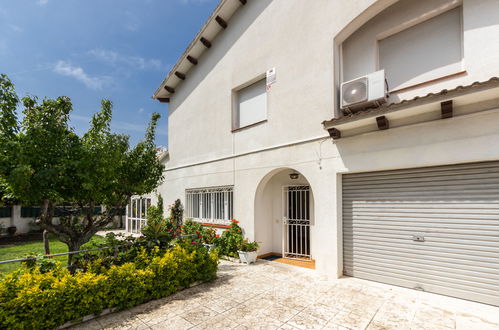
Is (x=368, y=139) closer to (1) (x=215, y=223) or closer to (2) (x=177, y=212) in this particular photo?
(1) (x=215, y=223)

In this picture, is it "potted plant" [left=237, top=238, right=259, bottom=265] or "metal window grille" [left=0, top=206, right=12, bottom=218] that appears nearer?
"potted plant" [left=237, top=238, right=259, bottom=265]

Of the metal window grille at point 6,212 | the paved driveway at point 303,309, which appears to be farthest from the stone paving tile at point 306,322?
the metal window grille at point 6,212

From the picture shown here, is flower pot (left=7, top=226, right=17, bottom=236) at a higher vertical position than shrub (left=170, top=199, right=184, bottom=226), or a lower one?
lower

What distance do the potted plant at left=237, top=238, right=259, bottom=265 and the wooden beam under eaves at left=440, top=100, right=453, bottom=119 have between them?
611 centimetres

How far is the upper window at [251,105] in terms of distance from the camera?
29.1 ft

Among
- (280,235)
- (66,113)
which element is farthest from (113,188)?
(280,235)

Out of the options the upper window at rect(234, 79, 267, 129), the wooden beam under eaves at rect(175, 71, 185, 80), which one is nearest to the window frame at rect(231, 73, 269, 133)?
the upper window at rect(234, 79, 267, 129)

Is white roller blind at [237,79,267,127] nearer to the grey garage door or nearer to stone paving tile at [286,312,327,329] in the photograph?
the grey garage door

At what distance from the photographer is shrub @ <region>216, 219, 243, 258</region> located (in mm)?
8469

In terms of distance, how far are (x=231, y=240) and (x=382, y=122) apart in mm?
5975

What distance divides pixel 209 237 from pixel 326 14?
8466 mm

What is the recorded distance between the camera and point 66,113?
5.42 m

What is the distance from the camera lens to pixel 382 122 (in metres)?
5.57

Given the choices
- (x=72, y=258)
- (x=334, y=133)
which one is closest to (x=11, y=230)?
(x=72, y=258)
